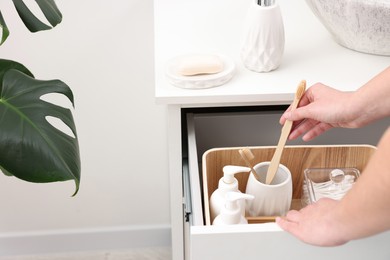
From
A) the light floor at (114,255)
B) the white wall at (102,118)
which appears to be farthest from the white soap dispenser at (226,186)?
the light floor at (114,255)

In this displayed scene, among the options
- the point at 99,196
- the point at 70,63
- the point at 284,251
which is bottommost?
the point at 99,196

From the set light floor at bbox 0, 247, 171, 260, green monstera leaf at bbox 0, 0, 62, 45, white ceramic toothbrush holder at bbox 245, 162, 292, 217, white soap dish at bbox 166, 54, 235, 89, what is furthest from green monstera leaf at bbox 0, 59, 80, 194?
light floor at bbox 0, 247, 171, 260

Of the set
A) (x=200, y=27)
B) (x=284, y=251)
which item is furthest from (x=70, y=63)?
(x=284, y=251)

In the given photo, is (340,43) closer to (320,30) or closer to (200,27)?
(320,30)

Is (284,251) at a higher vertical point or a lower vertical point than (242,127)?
lower

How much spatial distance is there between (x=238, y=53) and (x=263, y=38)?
0.09m

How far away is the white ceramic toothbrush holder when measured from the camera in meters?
0.82

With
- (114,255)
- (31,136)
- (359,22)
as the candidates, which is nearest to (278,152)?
(359,22)

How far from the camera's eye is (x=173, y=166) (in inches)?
37.0

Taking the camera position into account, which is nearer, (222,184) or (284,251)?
(284,251)

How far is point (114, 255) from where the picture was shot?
150cm

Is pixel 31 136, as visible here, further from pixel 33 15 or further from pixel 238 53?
pixel 238 53

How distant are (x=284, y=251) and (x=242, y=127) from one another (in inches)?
13.1

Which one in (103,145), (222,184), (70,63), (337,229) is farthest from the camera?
(103,145)
